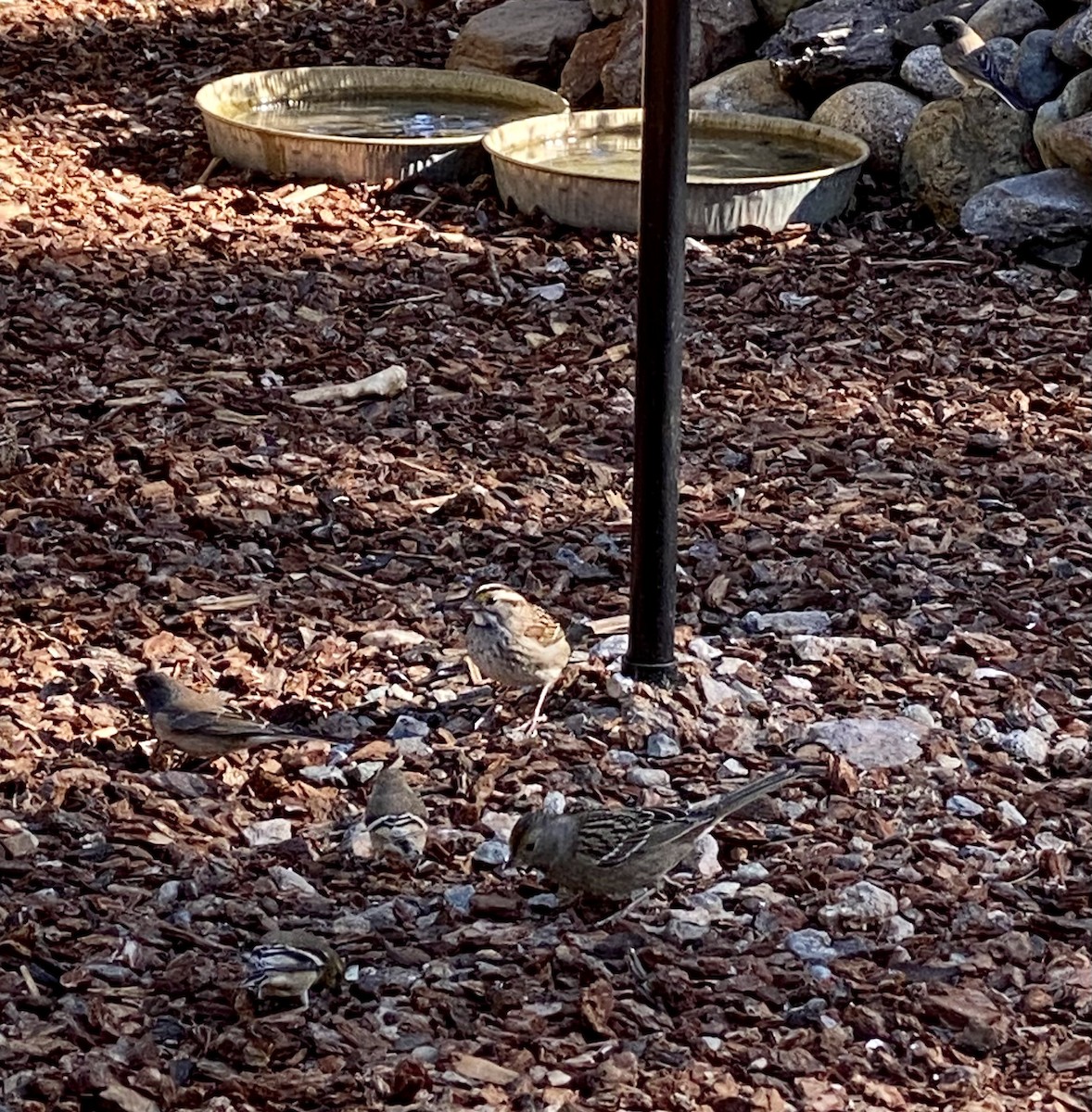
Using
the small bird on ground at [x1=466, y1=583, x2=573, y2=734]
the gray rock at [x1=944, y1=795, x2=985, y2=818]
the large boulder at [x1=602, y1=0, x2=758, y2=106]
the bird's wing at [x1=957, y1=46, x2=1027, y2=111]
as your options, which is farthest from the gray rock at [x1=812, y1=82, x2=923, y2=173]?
the gray rock at [x1=944, y1=795, x2=985, y2=818]

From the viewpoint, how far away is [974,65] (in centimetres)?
818

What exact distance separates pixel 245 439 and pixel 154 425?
1.02 feet

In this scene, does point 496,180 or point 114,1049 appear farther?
point 496,180

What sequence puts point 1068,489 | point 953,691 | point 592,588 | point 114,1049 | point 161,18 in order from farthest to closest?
point 161,18, point 1068,489, point 592,588, point 953,691, point 114,1049

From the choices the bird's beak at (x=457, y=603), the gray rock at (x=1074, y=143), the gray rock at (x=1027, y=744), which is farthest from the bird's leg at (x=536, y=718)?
the gray rock at (x=1074, y=143)

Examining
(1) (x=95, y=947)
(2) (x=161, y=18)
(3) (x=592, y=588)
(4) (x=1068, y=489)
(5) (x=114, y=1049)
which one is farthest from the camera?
(2) (x=161, y=18)

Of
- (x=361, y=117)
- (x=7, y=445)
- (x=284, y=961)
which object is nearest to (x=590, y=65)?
(x=361, y=117)

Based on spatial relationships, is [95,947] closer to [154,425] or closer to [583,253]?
[154,425]

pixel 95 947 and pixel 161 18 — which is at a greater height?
pixel 161 18

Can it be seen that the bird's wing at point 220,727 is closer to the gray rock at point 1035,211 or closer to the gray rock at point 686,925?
the gray rock at point 686,925

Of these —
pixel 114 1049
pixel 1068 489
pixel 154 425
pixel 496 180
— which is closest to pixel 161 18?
pixel 496 180

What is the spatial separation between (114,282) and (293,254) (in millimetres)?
717

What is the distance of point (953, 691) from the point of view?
471cm

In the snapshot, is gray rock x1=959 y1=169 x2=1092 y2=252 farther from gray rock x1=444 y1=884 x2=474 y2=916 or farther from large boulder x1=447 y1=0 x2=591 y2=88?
gray rock x1=444 y1=884 x2=474 y2=916
